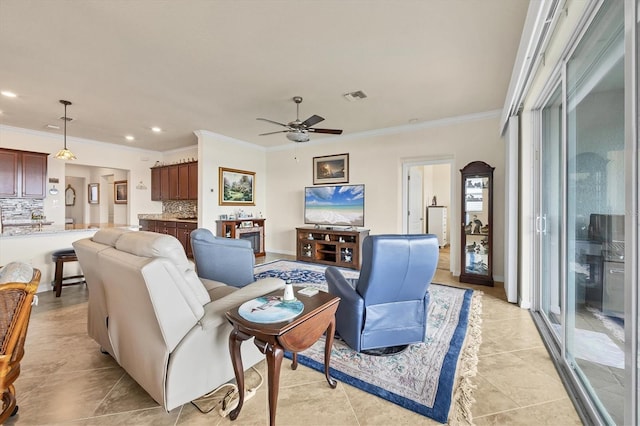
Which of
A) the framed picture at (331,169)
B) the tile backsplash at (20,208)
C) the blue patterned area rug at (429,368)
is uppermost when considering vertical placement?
the framed picture at (331,169)

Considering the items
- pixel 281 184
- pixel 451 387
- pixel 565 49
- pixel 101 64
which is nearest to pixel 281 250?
pixel 281 184

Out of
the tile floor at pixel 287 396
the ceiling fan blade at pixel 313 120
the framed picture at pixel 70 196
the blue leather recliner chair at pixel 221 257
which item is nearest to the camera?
the tile floor at pixel 287 396

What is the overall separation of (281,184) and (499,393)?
5.82 metres

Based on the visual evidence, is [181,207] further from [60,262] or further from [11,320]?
[11,320]

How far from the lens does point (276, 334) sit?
1.27m

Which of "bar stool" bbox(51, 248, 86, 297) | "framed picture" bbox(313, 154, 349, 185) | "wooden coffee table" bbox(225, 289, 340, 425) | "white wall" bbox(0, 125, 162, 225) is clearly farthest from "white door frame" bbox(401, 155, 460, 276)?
"white wall" bbox(0, 125, 162, 225)

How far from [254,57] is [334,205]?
3552 millimetres

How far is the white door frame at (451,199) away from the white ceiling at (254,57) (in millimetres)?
782

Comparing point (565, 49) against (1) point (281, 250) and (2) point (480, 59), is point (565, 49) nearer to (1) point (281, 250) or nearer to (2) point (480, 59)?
(2) point (480, 59)

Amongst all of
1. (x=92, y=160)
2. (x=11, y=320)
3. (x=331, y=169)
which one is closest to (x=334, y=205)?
(x=331, y=169)

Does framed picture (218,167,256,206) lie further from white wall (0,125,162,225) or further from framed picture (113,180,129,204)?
framed picture (113,180,129,204)

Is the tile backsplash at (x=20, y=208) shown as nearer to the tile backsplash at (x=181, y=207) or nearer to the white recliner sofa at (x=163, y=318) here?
the tile backsplash at (x=181, y=207)

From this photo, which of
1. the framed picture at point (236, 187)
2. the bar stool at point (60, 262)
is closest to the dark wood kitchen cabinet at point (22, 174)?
the bar stool at point (60, 262)

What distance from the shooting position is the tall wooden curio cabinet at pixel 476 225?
13.4 feet
